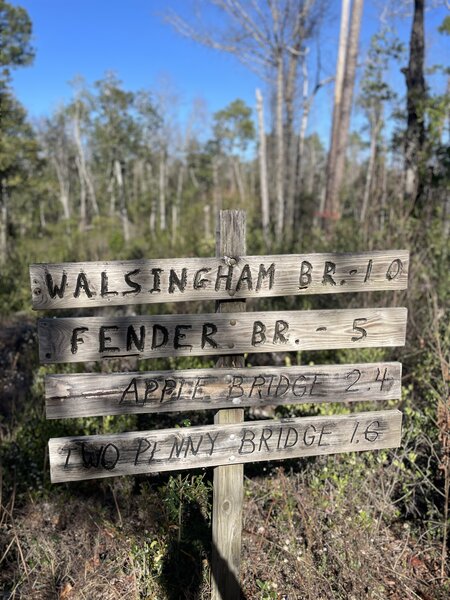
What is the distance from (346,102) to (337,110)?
545 mm

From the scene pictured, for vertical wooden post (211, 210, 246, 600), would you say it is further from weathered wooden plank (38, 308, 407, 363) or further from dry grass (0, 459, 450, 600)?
dry grass (0, 459, 450, 600)

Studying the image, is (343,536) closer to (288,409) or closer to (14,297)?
(288,409)

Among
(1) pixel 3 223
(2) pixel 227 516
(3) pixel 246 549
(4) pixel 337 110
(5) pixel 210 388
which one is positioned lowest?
(3) pixel 246 549

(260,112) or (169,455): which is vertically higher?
(260,112)

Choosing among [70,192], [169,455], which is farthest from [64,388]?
[70,192]

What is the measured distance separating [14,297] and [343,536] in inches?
270

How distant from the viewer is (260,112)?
14.9 meters

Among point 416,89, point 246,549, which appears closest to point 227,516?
point 246,549

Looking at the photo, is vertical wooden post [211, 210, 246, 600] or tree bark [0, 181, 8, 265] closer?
vertical wooden post [211, 210, 246, 600]

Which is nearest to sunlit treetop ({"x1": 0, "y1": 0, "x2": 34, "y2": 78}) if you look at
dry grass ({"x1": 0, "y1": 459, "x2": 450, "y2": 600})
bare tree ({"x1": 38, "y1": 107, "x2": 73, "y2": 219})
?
dry grass ({"x1": 0, "y1": 459, "x2": 450, "y2": 600})

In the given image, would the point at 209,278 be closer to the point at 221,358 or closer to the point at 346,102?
the point at 221,358

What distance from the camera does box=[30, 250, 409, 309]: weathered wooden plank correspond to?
1.87 metres

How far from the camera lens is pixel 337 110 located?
11.2m

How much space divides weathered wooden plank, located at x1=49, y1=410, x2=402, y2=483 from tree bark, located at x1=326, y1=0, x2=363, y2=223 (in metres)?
8.49
